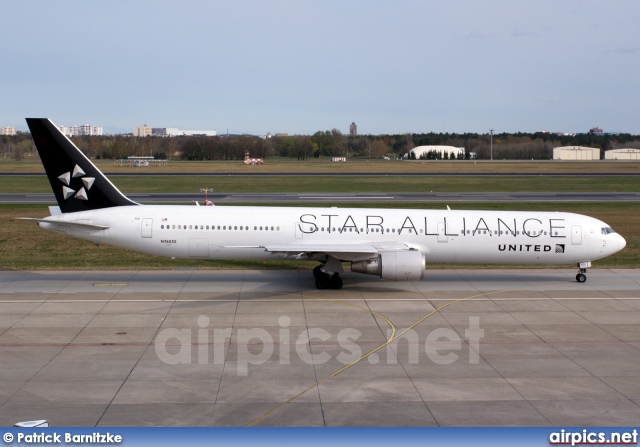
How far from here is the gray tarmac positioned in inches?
2371

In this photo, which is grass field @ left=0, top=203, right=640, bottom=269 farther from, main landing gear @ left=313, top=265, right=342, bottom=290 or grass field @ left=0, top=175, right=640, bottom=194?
grass field @ left=0, top=175, right=640, bottom=194

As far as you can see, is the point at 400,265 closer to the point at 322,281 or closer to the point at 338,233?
the point at 322,281

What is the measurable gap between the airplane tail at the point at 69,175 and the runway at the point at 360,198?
30535mm

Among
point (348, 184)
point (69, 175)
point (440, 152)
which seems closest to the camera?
point (69, 175)

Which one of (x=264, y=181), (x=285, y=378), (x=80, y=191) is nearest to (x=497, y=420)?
(x=285, y=378)

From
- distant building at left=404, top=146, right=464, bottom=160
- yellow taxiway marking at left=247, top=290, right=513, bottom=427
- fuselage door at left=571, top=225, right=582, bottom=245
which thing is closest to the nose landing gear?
fuselage door at left=571, top=225, right=582, bottom=245

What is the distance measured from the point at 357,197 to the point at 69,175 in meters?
39.1

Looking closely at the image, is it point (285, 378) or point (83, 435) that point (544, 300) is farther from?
point (83, 435)

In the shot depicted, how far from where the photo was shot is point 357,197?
212 ft

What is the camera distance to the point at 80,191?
28.2m

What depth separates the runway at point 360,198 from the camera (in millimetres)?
60281

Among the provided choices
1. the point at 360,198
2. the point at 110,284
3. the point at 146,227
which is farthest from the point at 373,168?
the point at 110,284

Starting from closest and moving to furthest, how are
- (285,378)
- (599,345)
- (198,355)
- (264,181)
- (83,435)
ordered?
Result: 1. (83,435)
2. (285,378)
3. (198,355)
4. (599,345)
5. (264,181)

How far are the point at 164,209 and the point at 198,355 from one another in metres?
11.1
